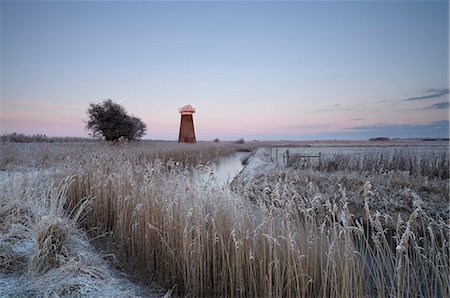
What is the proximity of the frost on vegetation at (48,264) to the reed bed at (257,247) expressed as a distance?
2.25 ft

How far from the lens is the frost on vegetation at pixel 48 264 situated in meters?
2.68

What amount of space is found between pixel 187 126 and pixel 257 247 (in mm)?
31860

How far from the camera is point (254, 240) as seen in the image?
3.05 m

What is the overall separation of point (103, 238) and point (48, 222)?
160 cm

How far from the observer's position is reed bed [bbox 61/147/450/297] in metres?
2.63

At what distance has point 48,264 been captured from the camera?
3.01m

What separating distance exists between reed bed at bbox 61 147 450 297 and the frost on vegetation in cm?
69

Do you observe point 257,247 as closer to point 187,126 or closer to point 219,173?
point 219,173

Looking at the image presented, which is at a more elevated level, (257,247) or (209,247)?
(257,247)

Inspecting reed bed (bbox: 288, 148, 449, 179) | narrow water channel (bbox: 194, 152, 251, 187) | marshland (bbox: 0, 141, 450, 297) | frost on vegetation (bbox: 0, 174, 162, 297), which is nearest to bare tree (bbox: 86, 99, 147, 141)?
narrow water channel (bbox: 194, 152, 251, 187)

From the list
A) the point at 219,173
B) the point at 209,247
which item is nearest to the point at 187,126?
the point at 219,173

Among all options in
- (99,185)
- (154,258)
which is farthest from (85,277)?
(99,185)

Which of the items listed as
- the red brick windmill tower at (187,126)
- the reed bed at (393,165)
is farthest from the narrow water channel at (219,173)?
the red brick windmill tower at (187,126)

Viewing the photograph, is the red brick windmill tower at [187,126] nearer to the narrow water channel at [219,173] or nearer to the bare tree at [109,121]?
the bare tree at [109,121]
